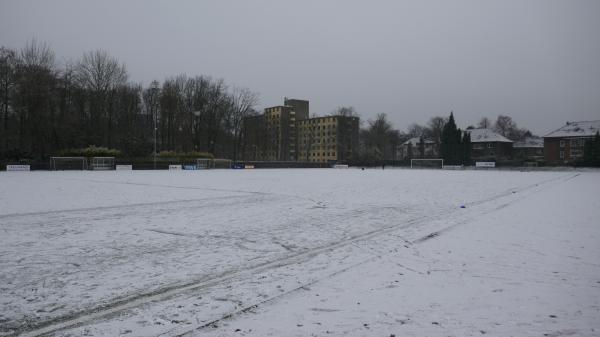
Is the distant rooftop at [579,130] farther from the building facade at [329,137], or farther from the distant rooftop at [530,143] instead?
the building facade at [329,137]

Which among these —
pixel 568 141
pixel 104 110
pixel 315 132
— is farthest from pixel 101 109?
pixel 568 141

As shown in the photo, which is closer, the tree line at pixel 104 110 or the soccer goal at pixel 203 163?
the tree line at pixel 104 110

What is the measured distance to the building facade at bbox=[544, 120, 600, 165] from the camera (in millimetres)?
98250

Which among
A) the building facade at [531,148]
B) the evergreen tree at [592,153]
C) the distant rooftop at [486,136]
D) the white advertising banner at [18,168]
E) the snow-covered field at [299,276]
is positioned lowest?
the snow-covered field at [299,276]

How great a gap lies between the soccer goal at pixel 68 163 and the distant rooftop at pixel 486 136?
101200 millimetres

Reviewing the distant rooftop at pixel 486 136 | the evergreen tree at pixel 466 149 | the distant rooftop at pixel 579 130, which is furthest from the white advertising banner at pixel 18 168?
the distant rooftop at pixel 579 130

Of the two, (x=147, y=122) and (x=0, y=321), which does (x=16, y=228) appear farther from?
(x=147, y=122)

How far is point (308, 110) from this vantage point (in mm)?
163875

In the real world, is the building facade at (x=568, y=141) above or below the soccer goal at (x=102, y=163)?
above

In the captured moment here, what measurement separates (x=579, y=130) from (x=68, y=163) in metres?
111

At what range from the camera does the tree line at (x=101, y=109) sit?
170ft

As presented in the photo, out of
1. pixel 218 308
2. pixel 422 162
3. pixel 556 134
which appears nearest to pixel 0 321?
pixel 218 308

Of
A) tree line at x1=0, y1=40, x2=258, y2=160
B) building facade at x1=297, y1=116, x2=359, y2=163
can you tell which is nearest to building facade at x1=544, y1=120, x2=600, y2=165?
building facade at x1=297, y1=116, x2=359, y2=163

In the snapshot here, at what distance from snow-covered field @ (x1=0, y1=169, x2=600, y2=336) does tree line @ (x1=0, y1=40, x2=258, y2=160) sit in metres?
50.0
